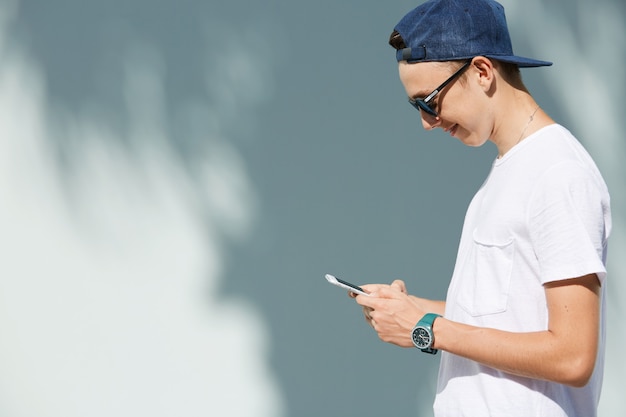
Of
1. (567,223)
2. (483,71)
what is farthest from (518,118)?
(567,223)

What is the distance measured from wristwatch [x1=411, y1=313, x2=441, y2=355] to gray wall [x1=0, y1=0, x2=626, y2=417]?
159 centimetres

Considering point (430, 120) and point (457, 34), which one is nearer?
point (457, 34)

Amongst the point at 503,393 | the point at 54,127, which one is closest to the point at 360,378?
the point at 54,127

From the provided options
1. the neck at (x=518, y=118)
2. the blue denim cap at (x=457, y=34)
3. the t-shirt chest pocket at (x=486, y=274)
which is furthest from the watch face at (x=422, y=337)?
the blue denim cap at (x=457, y=34)

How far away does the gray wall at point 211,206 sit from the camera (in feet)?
10.2

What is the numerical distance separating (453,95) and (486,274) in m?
0.36

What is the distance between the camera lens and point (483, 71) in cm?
174

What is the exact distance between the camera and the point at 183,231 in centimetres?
317

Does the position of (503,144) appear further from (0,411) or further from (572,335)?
(0,411)

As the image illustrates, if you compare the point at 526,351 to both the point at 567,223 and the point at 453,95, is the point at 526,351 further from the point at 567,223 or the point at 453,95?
the point at 453,95

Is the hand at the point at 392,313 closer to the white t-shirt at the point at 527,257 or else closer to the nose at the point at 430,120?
the white t-shirt at the point at 527,257

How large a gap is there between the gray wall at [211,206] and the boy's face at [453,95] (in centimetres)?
153

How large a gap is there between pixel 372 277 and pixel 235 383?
0.64 meters

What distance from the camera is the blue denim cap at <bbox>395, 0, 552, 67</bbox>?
5.67 ft
